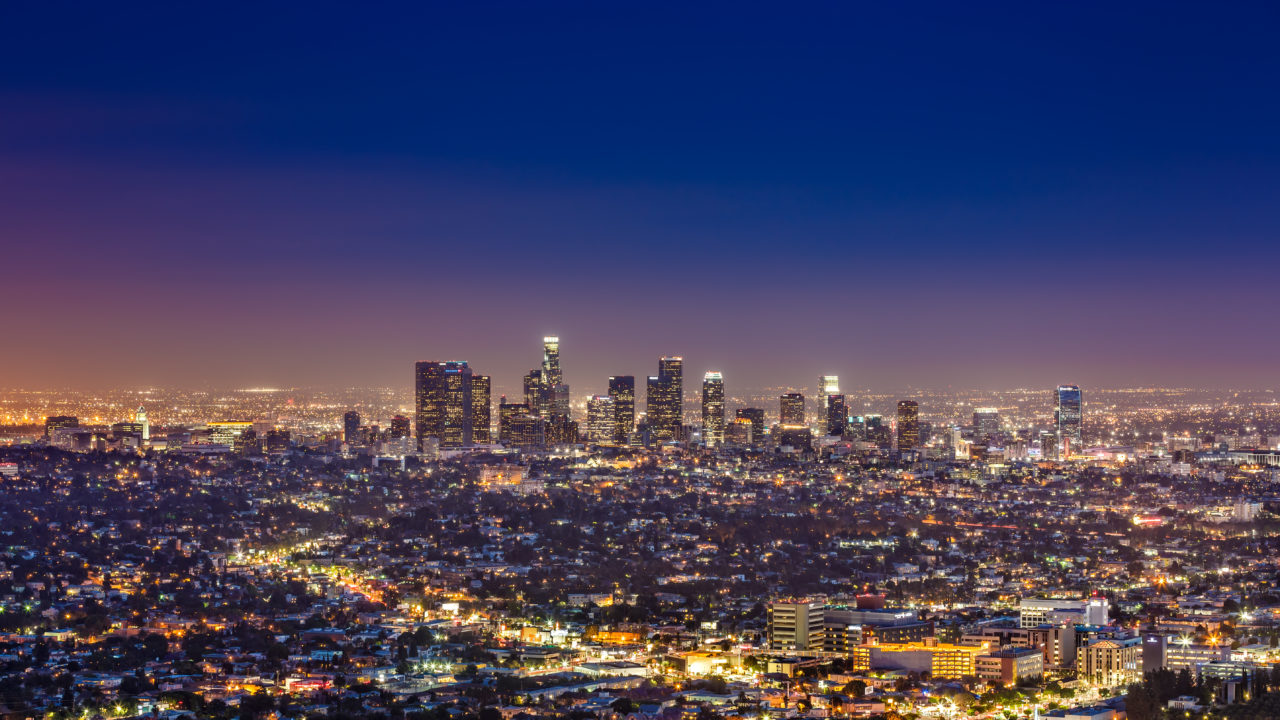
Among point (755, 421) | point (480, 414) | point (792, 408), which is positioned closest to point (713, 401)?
point (755, 421)

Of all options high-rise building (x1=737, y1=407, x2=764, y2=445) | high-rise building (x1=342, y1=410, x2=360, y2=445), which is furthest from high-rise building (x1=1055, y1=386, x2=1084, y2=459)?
high-rise building (x1=342, y1=410, x2=360, y2=445)

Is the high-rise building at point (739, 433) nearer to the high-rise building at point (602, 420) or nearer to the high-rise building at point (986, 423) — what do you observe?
the high-rise building at point (602, 420)

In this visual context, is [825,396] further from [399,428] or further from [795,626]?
[795,626]

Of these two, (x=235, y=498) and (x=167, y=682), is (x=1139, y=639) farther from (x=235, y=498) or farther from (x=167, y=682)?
(x=235, y=498)

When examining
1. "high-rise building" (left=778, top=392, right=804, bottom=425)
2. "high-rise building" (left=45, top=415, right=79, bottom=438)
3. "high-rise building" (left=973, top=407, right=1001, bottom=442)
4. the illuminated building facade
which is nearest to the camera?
"high-rise building" (left=45, top=415, right=79, bottom=438)

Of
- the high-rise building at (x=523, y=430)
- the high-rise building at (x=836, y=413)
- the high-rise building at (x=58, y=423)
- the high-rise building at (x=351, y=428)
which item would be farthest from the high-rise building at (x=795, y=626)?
the high-rise building at (x=836, y=413)

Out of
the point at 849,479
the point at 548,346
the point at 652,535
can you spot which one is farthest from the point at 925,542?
the point at 548,346

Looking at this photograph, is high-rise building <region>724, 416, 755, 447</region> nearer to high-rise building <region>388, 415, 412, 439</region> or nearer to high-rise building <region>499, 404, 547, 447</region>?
high-rise building <region>499, 404, 547, 447</region>
